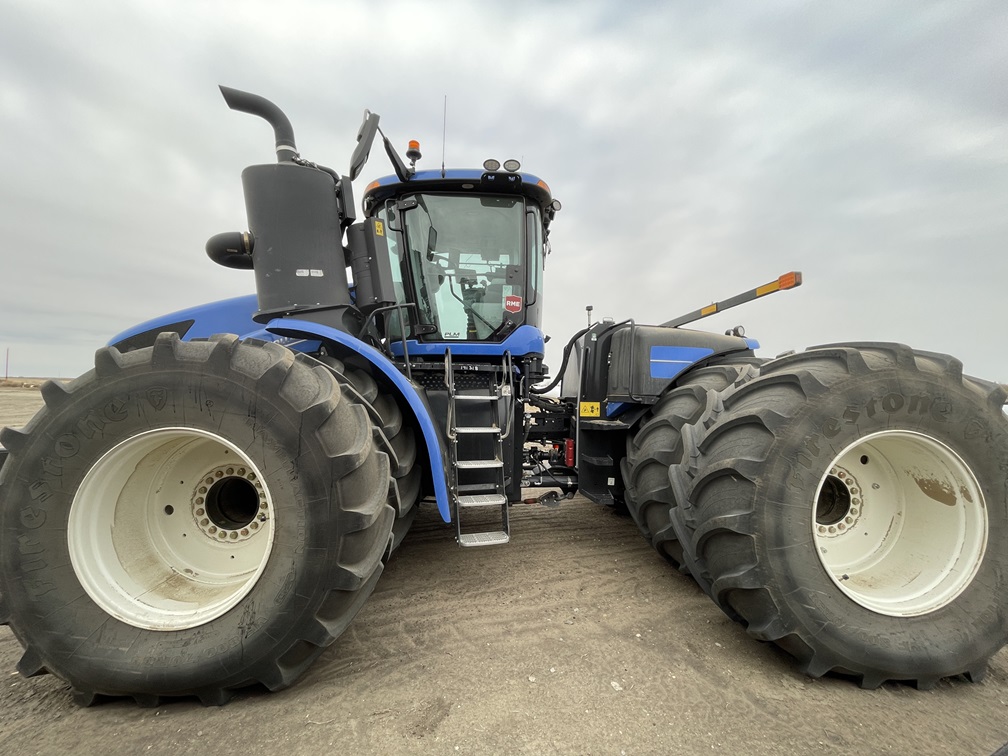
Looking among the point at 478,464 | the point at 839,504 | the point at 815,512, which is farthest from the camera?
the point at 478,464

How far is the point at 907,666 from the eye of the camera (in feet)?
6.15

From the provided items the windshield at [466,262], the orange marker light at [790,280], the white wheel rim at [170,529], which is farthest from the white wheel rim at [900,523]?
the white wheel rim at [170,529]

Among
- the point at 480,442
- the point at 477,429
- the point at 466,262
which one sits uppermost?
the point at 466,262

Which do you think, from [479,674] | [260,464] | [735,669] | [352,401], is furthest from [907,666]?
[260,464]

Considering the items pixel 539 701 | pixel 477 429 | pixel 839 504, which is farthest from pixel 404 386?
pixel 839 504

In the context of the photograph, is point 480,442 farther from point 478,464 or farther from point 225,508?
point 225,508

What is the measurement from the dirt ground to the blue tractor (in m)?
0.14

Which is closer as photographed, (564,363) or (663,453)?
(663,453)

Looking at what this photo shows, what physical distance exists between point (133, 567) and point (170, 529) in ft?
0.65

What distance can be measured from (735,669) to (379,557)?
1.62 m

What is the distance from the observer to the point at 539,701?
5.98 feet

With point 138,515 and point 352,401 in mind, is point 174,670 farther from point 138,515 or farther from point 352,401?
point 352,401

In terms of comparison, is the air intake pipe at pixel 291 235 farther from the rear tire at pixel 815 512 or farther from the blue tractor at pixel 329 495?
the rear tire at pixel 815 512

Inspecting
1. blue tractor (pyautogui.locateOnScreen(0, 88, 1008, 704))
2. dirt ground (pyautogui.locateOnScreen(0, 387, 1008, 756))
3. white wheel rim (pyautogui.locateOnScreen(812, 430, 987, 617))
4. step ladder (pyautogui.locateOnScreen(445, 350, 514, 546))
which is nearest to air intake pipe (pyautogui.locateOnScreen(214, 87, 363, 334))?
blue tractor (pyautogui.locateOnScreen(0, 88, 1008, 704))
